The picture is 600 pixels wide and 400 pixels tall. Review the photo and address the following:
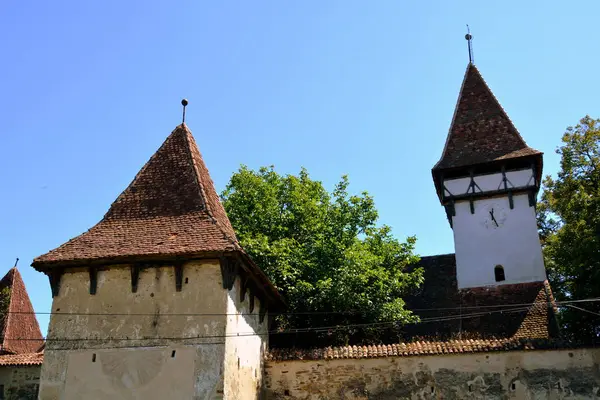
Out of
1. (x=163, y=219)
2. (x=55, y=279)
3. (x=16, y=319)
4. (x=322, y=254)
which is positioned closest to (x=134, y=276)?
(x=163, y=219)

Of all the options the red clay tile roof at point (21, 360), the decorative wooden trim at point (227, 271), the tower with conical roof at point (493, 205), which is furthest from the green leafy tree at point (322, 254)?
the red clay tile roof at point (21, 360)

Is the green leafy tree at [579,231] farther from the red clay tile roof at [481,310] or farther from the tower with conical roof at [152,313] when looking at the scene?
the tower with conical roof at [152,313]

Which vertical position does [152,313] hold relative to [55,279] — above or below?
below

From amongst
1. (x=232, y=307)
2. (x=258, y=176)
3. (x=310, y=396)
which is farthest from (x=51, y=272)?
(x=258, y=176)

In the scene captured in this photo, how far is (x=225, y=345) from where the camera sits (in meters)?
13.1

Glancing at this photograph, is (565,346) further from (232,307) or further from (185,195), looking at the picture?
(185,195)

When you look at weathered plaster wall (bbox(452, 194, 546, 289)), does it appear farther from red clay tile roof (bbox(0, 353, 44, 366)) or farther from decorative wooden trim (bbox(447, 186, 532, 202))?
red clay tile roof (bbox(0, 353, 44, 366))

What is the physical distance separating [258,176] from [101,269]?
Result: 34.3 ft

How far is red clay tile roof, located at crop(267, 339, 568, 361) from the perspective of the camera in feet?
50.6

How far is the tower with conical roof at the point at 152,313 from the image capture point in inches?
515

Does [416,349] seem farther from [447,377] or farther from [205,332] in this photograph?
[205,332]

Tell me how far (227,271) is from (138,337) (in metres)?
2.41

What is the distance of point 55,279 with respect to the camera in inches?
559

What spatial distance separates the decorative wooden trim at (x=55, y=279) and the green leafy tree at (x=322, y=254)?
5618 millimetres
